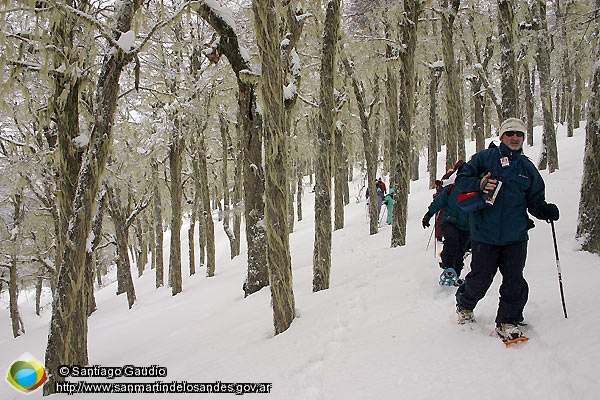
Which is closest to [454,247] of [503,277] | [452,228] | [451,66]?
[452,228]

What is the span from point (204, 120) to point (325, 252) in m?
7.43

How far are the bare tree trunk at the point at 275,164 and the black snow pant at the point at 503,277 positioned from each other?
2.18 metres

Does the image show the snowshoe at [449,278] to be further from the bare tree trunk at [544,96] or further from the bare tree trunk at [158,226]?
the bare tree trunk at [158,226]

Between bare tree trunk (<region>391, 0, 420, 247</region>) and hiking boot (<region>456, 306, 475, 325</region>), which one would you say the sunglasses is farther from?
bare tree trunk (<region>391, 0, 420, 247</region>)

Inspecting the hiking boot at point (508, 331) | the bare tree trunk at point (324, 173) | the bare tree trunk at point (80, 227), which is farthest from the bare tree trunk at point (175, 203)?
the hiking boot at point (508, 331)

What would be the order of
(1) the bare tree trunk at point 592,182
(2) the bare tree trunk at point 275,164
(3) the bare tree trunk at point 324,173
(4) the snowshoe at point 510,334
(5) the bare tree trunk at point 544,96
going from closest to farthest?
(4) the snowshoe at point 510,334 → (2) the bare tree trunk at point 275,164 → (1) the bare tree trunk at point 592,182 → (3) the bare tree trunk at point 324,173 → (5) the bare tree trunk at point 544,96

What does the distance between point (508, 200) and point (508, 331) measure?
116 centimetres

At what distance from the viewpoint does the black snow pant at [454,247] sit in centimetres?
503

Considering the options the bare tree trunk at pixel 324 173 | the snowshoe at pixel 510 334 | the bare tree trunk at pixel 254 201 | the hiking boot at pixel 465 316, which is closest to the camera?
the snowshoe at pixel 510 334

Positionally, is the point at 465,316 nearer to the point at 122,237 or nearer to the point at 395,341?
the point at 395,341

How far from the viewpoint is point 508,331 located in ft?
10.8

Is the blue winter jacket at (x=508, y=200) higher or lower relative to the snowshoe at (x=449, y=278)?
higher

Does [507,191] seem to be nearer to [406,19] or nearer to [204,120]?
[406,19]

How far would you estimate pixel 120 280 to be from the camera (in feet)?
64.7
